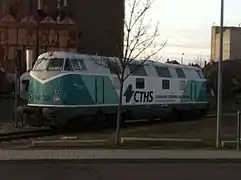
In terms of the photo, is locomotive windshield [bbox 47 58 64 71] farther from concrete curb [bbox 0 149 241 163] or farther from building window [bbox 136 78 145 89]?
concrete curb [bbox 0 149 241 163]

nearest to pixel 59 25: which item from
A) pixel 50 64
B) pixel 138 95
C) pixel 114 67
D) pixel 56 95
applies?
pixel 138 95

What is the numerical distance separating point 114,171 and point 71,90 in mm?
16484

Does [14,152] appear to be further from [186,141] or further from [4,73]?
[4,73]

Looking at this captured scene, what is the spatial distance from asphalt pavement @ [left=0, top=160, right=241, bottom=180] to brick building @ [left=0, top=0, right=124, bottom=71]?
1798 inches

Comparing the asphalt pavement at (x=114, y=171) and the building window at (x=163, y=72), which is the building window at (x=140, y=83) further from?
the asphalt pavement at (x=114, y=171)

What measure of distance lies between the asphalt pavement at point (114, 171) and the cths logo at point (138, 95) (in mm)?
17627

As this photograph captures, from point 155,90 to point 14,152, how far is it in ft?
62.6

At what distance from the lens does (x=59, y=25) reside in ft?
228

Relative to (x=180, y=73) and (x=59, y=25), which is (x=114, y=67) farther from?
(x=59, y=25)

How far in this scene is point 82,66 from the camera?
31203 mm

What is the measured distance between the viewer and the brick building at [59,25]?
66688mm

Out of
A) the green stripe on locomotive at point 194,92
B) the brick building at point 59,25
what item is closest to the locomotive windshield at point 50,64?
the green stripe on locomotive at point 194,92

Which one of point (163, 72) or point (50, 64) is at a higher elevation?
point (50, 64)

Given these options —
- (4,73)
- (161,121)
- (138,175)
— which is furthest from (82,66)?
(4,73)
